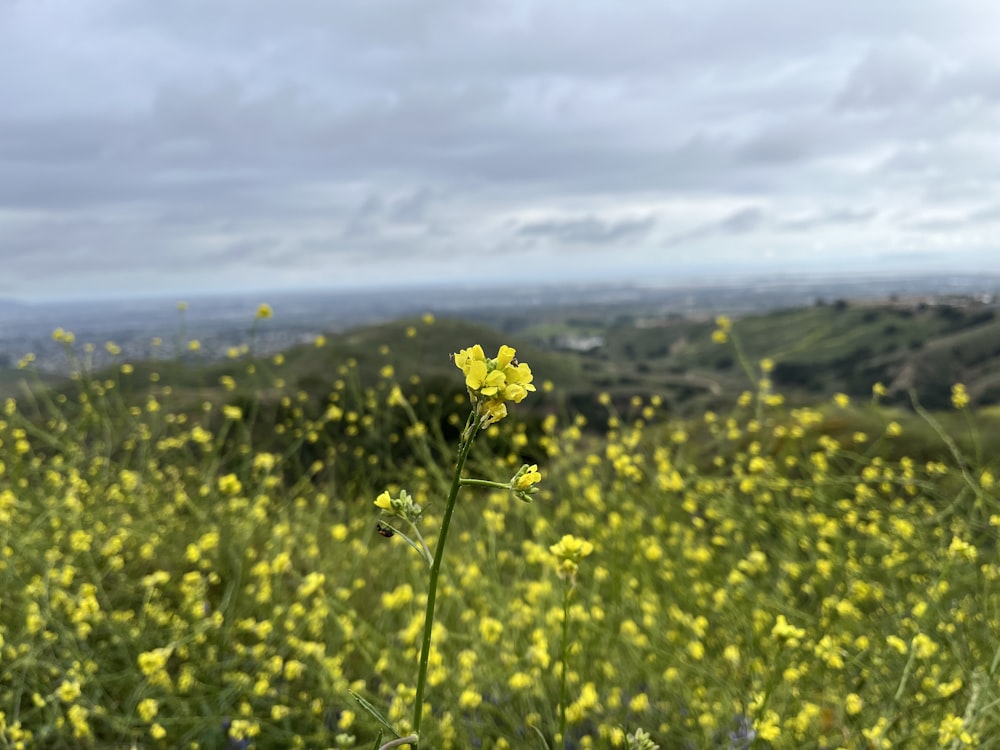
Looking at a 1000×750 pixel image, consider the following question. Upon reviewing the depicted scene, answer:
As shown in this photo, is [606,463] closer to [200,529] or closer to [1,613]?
[200,529]

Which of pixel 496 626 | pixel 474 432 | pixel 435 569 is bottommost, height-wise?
pixel 496 626

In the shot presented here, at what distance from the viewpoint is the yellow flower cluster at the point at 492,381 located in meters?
1.04

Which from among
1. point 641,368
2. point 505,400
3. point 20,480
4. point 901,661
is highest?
point 505,400

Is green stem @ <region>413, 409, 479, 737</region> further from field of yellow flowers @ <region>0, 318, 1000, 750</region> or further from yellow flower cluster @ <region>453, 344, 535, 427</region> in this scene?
field of yellow flowers @ <region>0, 318, 1000, 750</region>

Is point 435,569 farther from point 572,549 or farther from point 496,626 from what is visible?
point 496,626

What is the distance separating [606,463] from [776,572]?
2764mm

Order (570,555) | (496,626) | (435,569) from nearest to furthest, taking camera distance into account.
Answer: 1. (435,569)
2. (570,555)
3. (496,626)

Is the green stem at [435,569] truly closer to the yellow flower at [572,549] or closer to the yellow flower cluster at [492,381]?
the yellow flower cluster at [492,381]

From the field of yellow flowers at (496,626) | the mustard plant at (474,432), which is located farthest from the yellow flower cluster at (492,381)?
the field of yellow flowers at (496,626)

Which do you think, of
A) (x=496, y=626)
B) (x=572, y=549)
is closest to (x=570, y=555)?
(x=572, y=549)

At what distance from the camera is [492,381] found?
104 cm

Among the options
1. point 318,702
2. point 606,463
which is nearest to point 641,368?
point 606,463

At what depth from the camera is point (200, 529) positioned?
16.0 feet

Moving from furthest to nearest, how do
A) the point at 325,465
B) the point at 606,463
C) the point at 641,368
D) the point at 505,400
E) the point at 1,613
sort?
the point at 641,368
the point at 325,465
the point at 606,463
the point at 1,613
the point at 505,400
